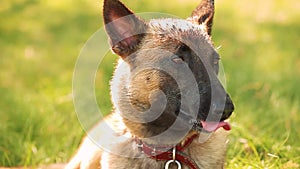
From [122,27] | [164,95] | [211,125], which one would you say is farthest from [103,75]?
[211,125]

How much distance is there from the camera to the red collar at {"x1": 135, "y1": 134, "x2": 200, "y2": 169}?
4215 millimetres

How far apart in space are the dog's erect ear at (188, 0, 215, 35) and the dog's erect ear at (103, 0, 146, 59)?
1.54 ft

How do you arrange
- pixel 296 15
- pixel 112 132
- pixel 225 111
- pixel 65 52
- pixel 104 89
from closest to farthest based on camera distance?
pixel 225 111, pixel 112 132, pixel 104 89, pixel 65 52, pixel 296 15

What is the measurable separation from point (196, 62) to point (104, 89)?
323 centimetres

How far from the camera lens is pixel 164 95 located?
13.4ft

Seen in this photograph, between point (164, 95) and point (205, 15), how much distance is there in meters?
0.82

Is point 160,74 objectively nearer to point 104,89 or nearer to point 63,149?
point 63,149

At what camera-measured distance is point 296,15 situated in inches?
386

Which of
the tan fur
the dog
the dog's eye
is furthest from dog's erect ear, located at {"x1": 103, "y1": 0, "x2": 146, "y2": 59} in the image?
the tan fur

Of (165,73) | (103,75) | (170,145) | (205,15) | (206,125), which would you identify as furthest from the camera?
(103,75)

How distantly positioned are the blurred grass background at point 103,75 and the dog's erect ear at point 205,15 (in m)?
0.76

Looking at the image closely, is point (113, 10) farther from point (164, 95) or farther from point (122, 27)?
point (164, 95)

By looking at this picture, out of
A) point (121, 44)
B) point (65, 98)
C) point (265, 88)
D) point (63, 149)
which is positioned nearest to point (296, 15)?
point (265, 88)

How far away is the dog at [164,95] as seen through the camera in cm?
403
